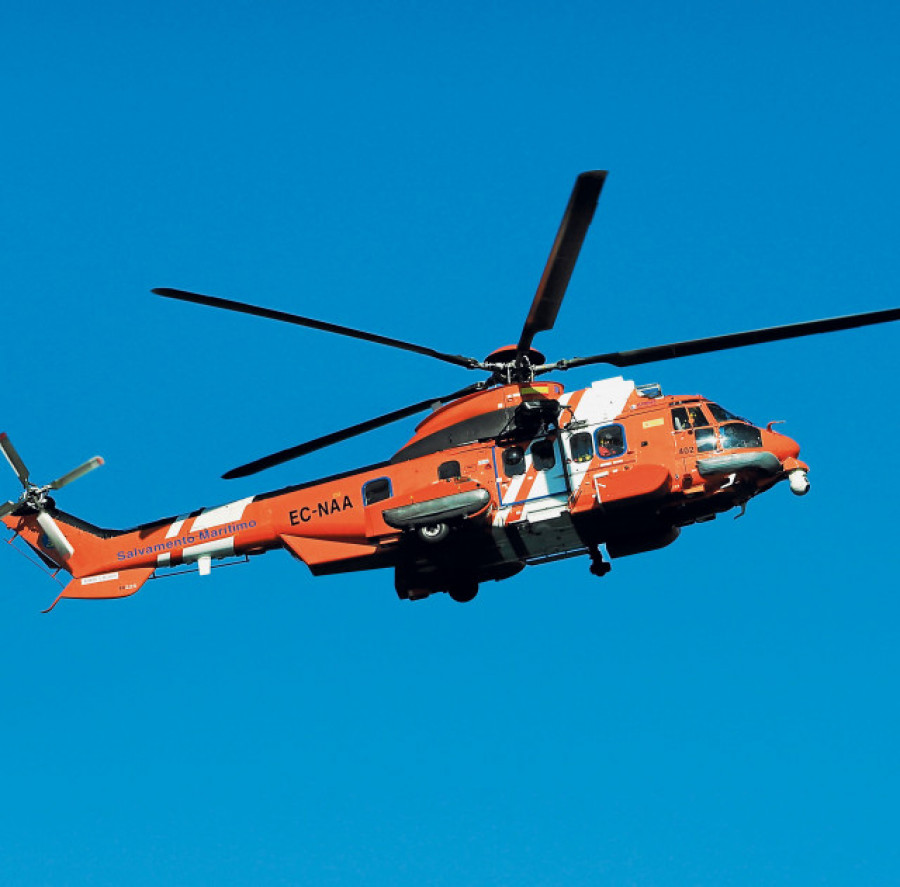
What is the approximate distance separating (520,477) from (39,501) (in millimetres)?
10331

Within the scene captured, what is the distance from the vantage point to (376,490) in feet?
77.6

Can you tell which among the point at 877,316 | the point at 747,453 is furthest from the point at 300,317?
the point at 877,316

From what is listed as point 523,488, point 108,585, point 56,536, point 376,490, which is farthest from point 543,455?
point 56,536

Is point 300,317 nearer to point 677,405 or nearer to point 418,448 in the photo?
point 418,448

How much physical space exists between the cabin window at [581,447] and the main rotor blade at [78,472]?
31.0ft

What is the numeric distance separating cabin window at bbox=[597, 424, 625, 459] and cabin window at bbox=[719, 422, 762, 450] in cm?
169

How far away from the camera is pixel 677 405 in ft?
73.0

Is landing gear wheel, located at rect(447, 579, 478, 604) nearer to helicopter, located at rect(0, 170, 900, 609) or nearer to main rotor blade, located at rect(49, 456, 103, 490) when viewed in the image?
helicopter, located at rect(0, 170, 900, 609)

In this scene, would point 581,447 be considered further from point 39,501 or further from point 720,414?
point 39,501

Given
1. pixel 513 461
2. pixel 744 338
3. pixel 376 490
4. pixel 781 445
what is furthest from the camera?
pixel 376 490

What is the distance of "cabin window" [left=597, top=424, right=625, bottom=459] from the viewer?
873 inches

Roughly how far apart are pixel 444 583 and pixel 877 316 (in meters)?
8.77

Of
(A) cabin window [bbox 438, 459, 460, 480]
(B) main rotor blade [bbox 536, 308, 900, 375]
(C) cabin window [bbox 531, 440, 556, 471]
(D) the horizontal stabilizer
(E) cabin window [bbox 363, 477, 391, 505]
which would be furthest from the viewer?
(D) the horizontal stabilizer

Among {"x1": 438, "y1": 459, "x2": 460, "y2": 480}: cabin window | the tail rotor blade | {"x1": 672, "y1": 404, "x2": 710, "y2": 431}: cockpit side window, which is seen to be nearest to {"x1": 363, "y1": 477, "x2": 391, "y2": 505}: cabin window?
{"x1": 438, "y1": 459, "x2": 460, "y2": 480}: cabin window
